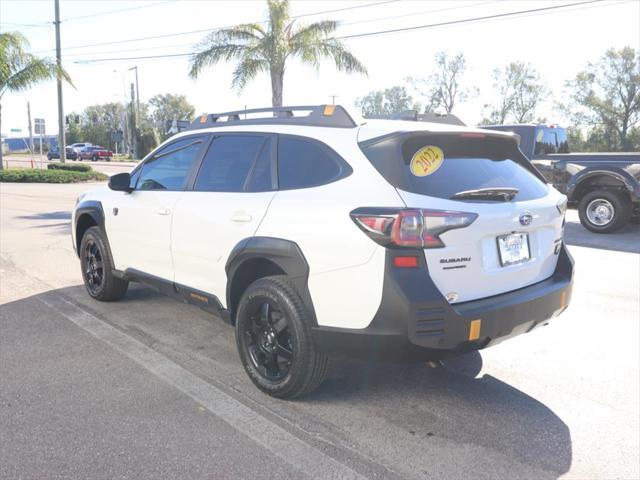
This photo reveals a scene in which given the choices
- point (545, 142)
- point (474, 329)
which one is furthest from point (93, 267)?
point (545, 142)

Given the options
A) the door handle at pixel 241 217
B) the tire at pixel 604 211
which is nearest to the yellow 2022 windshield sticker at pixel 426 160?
the door handle at pixel 241 217

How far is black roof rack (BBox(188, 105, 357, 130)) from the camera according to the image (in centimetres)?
334

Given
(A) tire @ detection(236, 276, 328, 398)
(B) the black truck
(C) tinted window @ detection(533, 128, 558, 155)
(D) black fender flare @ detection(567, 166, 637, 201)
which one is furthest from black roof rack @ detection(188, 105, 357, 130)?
(C) tinted window @ detection(533, 128, 558, 155)

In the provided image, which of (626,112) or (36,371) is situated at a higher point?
(626,112)

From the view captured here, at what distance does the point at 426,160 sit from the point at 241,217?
1248 millimetres

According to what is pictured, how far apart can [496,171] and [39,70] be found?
24889 mm

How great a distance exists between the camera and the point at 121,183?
4832mm

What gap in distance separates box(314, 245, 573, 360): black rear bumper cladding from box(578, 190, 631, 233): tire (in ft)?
25.5

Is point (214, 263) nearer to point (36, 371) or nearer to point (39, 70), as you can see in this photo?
point (36, 371)

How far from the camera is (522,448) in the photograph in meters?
2.89

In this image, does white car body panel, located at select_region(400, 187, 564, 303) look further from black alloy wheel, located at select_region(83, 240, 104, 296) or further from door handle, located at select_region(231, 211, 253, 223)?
black alloy wheel, located at select_region(83, 240, 104, 296)

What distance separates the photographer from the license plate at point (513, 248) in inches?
122

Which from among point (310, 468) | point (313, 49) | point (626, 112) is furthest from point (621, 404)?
point (626, 112)

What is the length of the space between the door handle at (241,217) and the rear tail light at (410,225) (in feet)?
3.12
